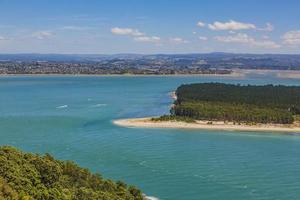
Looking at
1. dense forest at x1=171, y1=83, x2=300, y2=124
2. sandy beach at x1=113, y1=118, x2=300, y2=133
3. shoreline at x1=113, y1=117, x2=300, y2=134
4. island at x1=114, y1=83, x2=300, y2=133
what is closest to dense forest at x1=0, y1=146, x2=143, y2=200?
shoreline at x1=113, y1=117, x2=300, y2=134

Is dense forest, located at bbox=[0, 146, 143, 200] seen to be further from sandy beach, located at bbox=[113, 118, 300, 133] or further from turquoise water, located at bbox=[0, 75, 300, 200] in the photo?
sandy beach, located at bbox=[113, 118, 300, 133]

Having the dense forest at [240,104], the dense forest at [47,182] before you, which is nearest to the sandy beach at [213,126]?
the dense forest at [240,104]

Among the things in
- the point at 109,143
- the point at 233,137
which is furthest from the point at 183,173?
the point at 233,137

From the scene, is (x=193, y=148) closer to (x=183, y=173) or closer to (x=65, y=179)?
(x=183, y=173)

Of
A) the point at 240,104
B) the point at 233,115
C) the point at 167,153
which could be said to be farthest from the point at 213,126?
the point at 167,153

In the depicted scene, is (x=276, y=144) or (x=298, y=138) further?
(x=298, y=138)

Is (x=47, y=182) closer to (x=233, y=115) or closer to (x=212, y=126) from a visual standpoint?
(x=212, y=126)
